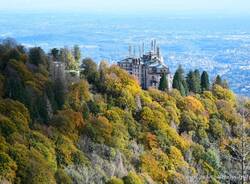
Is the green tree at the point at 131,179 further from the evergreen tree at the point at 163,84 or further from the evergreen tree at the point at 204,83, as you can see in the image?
the evergreen tree at the point at 204,83

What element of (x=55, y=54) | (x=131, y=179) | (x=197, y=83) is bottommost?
(x=131, y=179)

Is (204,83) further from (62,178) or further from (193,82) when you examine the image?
(62,178)

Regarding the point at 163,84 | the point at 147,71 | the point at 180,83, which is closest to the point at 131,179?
the point at 163,84

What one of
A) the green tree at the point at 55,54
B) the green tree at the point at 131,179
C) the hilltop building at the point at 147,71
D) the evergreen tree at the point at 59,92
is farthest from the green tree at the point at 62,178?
the hilltop building at the point at 147,71

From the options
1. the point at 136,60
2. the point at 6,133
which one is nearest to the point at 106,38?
the point at 136,60

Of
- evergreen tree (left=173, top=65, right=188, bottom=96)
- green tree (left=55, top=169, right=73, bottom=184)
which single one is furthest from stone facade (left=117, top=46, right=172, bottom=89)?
green tree (left=55, top=169, right=73, bottom=184)

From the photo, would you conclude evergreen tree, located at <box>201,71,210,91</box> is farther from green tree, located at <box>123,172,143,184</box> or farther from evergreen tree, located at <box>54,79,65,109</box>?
green tree, located at <box>123,172,143,184</box>

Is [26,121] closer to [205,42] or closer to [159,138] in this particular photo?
[159,138]

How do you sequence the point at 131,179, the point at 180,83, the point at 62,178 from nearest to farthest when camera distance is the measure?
1. the point at 62,178
2. the point at 131,179
3. the point at 180,83
